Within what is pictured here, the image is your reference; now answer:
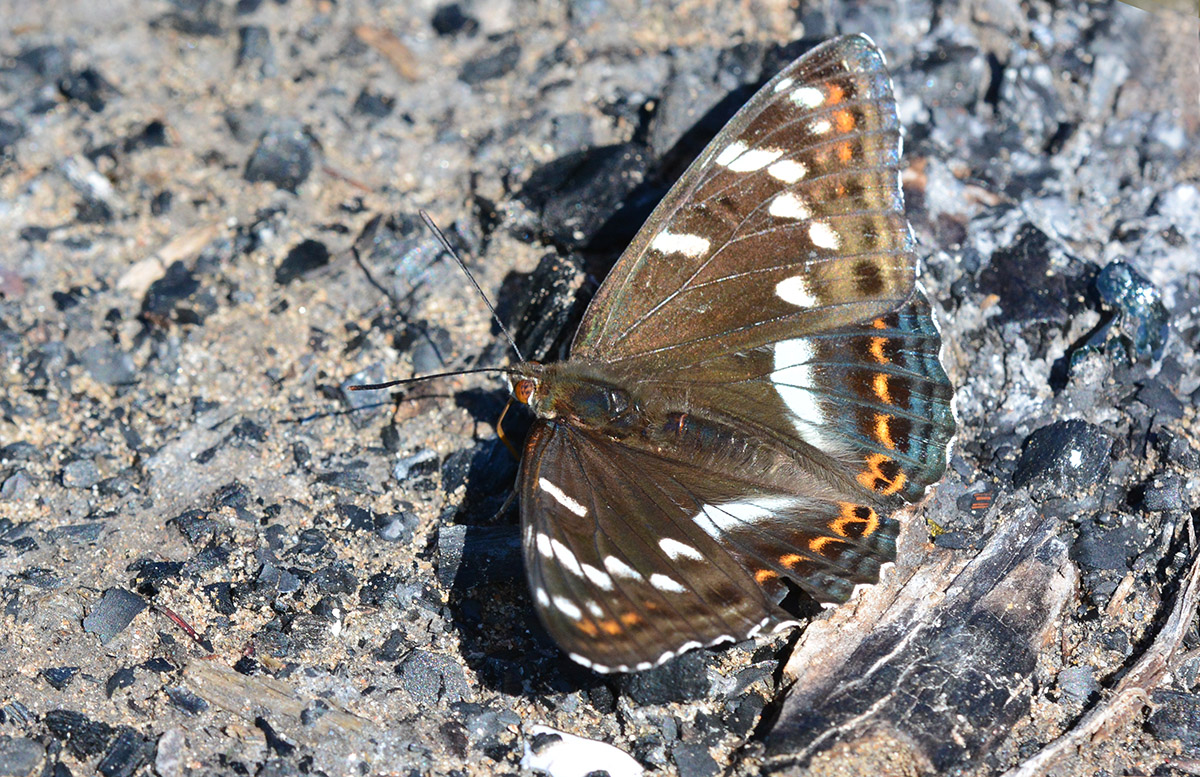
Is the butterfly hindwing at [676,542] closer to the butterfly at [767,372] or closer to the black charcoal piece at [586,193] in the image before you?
the butterfly at [767,372]

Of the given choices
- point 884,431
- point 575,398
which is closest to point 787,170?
point 884,431

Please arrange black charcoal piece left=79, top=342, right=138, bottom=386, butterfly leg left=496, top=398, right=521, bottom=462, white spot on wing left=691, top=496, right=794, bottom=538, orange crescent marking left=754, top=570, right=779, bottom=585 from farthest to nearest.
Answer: black charcoal piece left=79, top=342, right=138, bottom=386 < butterfly leg left=496, top=398, right=521, bottom=462 < white spot on wing left=691, top=496, right=794, bottom=538 < orange crescent marking left=754, top=570, right=779, bottom=585

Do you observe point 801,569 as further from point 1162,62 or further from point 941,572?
point 1162,62

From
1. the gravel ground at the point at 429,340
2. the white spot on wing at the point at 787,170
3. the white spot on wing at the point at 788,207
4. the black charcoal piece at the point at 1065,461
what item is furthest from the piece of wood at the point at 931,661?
the white spot on wing at the point at 787,170

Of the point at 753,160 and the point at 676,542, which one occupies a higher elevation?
the point at 753,160

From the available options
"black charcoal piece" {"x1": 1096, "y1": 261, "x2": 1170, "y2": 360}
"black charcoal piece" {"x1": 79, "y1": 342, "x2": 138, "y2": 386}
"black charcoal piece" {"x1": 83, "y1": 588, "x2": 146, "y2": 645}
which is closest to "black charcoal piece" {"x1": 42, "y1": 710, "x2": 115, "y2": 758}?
"black charcoal piece" {"x1": 83, "y1": 588, "x2": 146, "y2": 645}

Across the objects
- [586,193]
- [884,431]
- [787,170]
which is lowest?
[884,431]

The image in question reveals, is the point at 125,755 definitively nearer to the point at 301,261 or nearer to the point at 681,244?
the point at 301,261

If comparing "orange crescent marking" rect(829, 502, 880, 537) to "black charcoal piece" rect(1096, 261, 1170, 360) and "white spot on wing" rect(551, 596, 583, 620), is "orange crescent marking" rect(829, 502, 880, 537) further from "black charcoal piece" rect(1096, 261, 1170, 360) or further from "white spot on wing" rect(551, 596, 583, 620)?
"black charcoal piece" rect(1096, 261, 1170, 360)
